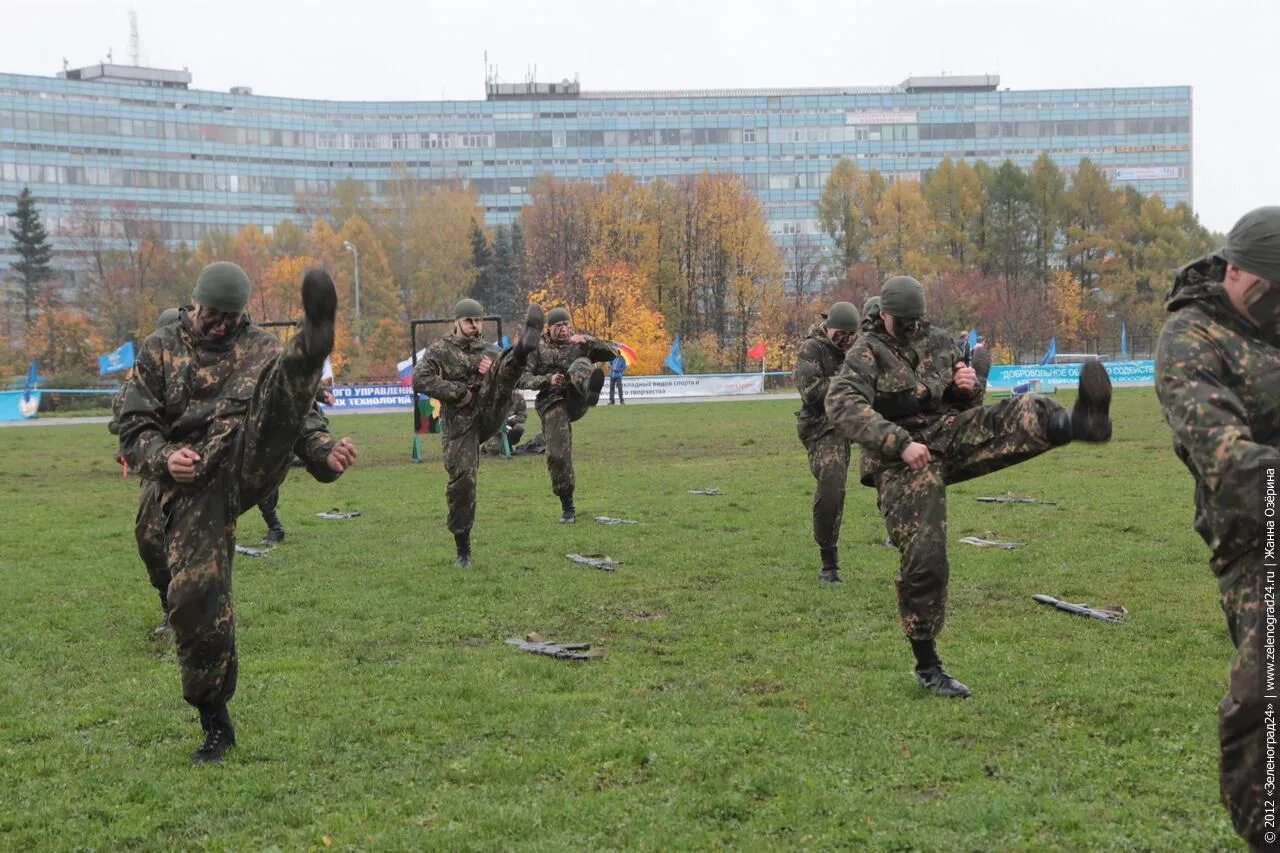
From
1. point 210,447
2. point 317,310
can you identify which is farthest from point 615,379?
point 317,310

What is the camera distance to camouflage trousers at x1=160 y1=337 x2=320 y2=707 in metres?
6.21

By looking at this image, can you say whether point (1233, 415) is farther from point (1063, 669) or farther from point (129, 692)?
point (129, 692)

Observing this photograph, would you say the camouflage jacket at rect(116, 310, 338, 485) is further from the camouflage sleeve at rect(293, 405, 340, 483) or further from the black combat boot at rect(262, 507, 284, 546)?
the black combat boot at rect(262, 507, 284, 546)

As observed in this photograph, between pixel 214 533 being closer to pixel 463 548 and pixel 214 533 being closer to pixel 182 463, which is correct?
pixel 182 463

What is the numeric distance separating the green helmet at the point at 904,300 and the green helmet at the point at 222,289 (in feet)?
12.8

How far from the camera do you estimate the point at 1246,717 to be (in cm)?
413

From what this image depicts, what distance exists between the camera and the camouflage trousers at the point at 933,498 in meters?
7.16

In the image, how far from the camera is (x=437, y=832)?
213 inches

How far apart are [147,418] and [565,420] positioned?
29.6 ft

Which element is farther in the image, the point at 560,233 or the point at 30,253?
the point at 30,253

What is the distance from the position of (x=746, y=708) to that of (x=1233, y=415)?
12.4 feet

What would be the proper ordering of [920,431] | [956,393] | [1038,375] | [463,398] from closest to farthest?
[920,431] < [956,393] < [463,398] < [1038,375]

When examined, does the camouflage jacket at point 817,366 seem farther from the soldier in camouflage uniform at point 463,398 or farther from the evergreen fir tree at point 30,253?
the evergreen fir tree at point 30,253

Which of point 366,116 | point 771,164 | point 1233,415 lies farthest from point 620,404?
point 366,116
